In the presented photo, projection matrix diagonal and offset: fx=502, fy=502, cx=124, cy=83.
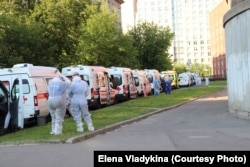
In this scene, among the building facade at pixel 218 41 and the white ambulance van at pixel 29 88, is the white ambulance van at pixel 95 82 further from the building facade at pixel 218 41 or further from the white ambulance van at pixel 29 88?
the building facade at pixel 218 41

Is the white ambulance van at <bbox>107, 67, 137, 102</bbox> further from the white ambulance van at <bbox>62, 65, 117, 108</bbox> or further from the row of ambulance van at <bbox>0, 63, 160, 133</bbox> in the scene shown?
the white ambulance van at <bbox>62, 65, 117, 108</bbox>

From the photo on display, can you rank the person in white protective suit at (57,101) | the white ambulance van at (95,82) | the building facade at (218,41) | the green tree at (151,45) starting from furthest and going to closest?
the building facade at (218,41), the green tree at (151,45), the white ambulance van at (95,82), the person in white protective suit at (57,101)

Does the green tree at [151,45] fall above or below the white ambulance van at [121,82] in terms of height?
above

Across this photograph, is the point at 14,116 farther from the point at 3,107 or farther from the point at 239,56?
the point at 239,56

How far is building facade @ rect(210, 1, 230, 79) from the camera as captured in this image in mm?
130637

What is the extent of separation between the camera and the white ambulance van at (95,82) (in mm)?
27156

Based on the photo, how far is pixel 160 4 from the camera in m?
176

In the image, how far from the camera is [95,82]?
28.0 metres

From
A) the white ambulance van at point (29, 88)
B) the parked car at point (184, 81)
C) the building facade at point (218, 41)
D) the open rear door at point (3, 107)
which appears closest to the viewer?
the open rear door at point (3, 107)

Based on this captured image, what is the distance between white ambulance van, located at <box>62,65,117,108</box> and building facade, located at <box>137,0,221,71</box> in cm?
14545

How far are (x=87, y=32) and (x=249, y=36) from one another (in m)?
34.0

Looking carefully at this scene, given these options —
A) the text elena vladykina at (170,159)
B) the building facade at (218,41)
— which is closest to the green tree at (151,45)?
the text elena vladykina at (170,159)

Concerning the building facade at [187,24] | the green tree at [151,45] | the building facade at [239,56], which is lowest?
the building facade at [239,56]

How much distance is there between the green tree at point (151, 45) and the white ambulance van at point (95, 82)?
37397 millimetres
